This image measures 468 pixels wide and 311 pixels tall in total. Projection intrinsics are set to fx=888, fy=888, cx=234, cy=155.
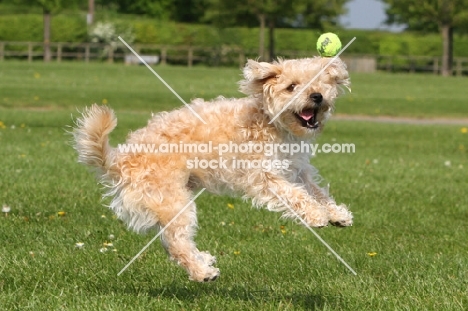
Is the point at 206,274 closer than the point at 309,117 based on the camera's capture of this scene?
Yes

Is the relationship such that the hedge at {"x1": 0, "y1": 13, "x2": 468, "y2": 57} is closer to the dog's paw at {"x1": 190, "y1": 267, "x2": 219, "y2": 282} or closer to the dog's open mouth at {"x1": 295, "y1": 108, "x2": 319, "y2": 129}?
the dog's open mouth at {"x1": 295, "y1": 108, "x2": 319, "y2": 129}

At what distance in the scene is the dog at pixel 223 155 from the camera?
219 inches

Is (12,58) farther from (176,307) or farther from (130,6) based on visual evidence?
(176,307)

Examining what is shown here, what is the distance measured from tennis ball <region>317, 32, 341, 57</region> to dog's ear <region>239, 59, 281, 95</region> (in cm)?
36

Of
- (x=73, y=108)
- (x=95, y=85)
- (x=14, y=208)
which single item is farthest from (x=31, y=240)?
(x=95, y=85)

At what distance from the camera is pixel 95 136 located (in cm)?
562

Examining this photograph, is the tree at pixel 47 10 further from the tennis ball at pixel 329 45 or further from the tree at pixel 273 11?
the tennis ball at pixel 329 45

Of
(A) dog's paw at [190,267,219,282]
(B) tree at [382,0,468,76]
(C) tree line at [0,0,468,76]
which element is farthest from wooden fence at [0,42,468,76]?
(A) dog's paw at [190,267,219,282]

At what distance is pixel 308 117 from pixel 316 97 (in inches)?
7.0

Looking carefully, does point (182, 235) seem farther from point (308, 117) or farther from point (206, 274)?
point (308, 117)

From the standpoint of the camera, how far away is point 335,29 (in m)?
57.3

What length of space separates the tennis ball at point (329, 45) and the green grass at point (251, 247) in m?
1.58

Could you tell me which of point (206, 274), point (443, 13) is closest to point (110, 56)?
point (443, 13)

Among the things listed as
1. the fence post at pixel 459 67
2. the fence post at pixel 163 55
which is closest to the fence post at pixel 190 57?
the fence post at pixel 163 55
